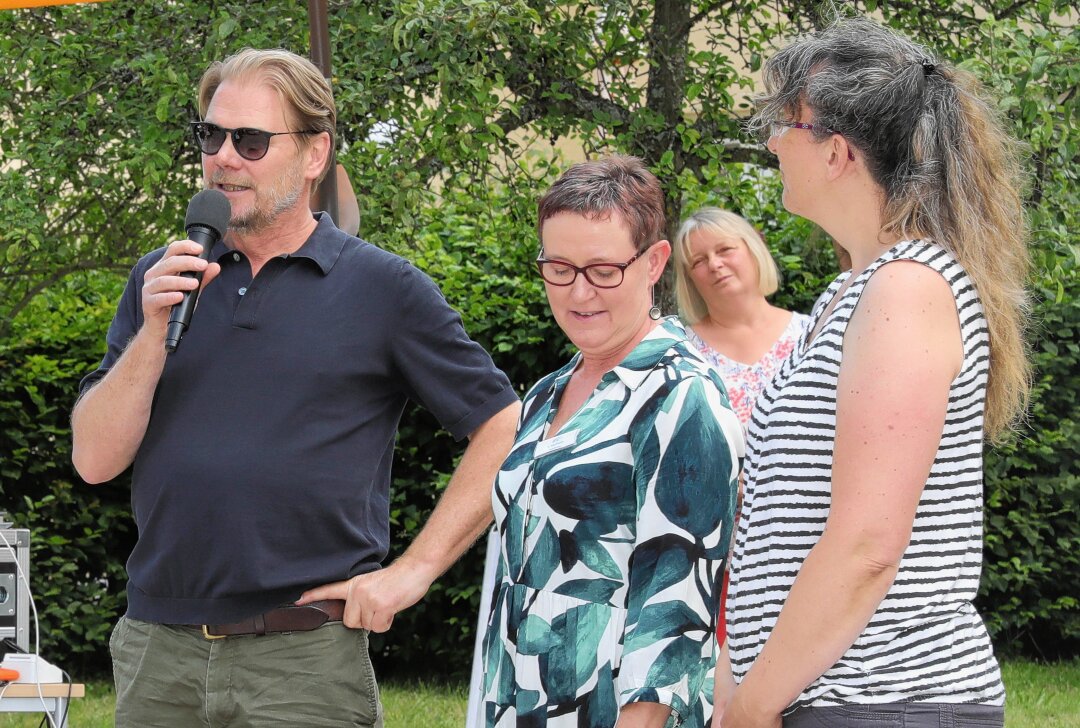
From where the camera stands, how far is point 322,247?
2656 millimetres

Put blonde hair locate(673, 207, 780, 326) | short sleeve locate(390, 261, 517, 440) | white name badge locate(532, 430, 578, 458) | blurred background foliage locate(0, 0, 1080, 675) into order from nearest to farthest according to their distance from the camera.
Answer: white name badge locate(532, 430, 578, 458), short sleeve locate(390, 261, 517, 440), blurred background foliage locate(0, 0, 1080, 675), blonde hair locate(673, 207, 780, 326)

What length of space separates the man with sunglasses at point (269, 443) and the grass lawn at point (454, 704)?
313 cm

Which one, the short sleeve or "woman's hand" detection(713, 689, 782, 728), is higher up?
the short sleeve

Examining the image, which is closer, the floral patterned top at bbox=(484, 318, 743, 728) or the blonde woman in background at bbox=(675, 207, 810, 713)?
the floral patterned top at bbox=(484, 318, 743, 728)

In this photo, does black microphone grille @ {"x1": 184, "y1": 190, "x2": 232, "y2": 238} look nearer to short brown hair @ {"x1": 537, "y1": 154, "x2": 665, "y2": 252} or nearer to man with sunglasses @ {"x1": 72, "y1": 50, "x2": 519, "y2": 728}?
man with sunglasses @ {"x1": 72, "y1": 50, "x2": 519, "y2": 728}

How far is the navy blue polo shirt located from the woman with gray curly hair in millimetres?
953

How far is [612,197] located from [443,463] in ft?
13.3

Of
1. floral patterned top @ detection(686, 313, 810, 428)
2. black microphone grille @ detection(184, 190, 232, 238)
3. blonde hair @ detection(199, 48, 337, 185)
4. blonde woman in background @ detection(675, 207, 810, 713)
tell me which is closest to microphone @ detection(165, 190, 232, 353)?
black microphone grille @ detection(184, 190, 232, 238)

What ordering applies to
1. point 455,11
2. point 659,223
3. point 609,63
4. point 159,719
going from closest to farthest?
point 659,223, point 159,719, point 455,11, point 609,63

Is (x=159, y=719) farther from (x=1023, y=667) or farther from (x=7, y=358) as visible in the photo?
(x=1023, y=667)

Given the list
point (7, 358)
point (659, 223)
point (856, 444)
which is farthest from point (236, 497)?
point (7, 358)

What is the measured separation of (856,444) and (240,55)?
177 centimetres

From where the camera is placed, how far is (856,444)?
1.58 metres

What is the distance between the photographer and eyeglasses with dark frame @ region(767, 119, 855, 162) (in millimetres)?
1794
